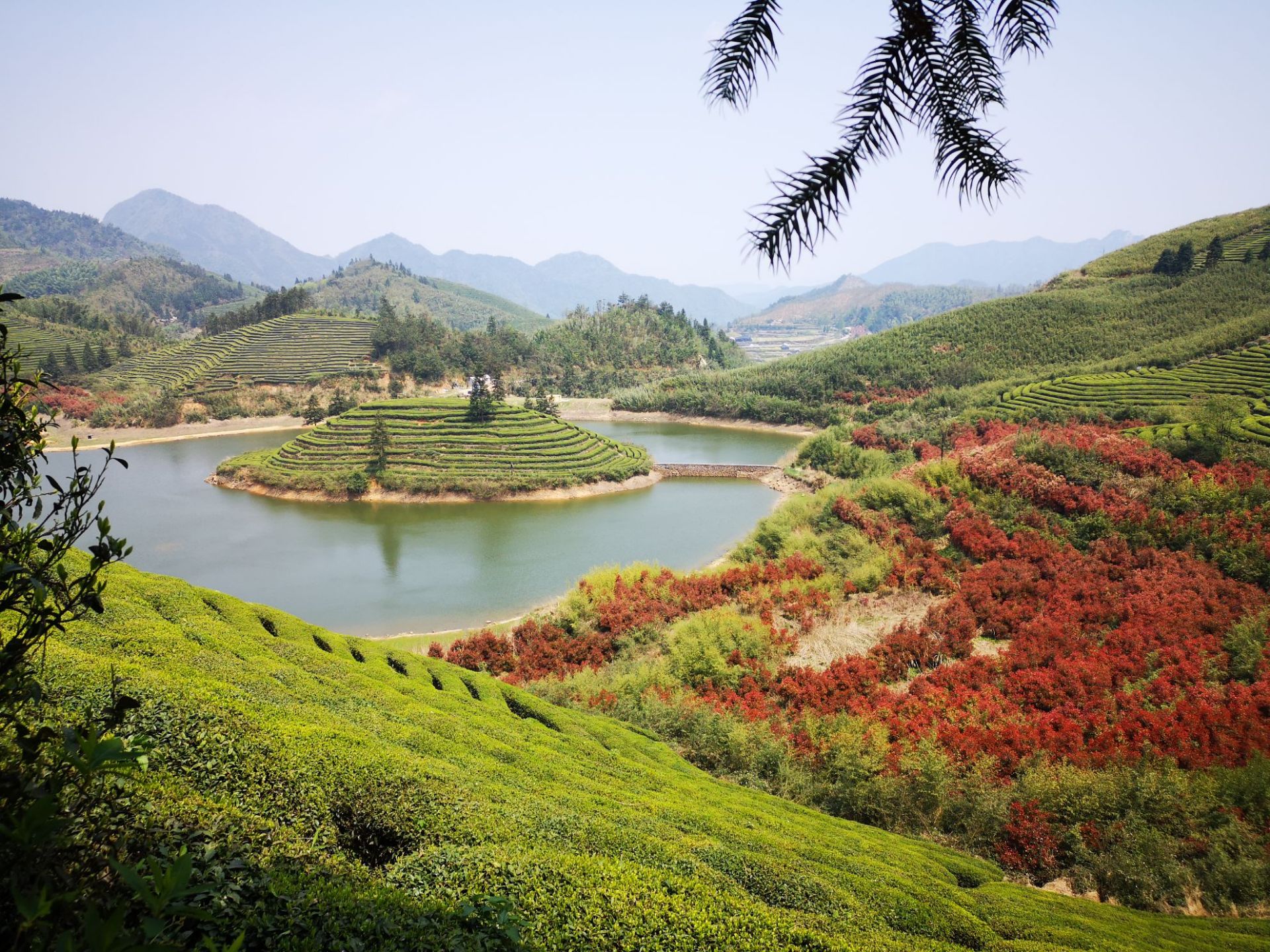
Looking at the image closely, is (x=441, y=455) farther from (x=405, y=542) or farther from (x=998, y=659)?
(x=998, y=659)

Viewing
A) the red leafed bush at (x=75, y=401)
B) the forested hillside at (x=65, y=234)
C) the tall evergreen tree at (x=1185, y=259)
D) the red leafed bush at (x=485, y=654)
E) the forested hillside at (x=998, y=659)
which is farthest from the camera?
the forested hillside at (x=65, y=234)

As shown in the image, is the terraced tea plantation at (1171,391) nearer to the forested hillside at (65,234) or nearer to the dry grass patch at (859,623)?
the dry grass patch at (859,623)

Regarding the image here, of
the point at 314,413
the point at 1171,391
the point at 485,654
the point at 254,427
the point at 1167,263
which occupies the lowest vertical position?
A: the point at 485,654

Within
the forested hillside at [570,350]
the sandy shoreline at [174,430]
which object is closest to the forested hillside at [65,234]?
the forested hillside at [570,350]

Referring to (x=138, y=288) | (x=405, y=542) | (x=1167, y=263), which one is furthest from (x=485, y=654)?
(x=138, y=288)

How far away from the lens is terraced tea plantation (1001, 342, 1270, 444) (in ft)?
63.0

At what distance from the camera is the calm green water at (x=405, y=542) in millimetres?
17906

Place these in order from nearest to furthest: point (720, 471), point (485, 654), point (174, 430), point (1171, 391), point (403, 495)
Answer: point (485, 654) → point (1171, 391) → point (403, 495) → point (720, 471) → point (174, 430)

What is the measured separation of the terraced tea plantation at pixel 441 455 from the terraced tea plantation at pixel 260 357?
21992 mm

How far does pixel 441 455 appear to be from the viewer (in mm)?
31375

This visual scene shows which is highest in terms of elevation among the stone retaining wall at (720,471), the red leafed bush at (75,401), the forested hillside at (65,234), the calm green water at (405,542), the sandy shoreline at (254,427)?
the forested hillside at (65,234)

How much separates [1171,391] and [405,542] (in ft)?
92.0

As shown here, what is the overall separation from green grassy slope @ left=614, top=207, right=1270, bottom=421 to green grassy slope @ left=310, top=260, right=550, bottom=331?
6893 cm

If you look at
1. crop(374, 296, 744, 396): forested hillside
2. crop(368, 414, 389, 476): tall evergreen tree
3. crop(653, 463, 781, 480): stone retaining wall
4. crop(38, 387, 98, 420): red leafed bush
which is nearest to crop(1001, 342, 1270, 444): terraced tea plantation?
crop(653, 463, 781, 480): stone retaining wall
